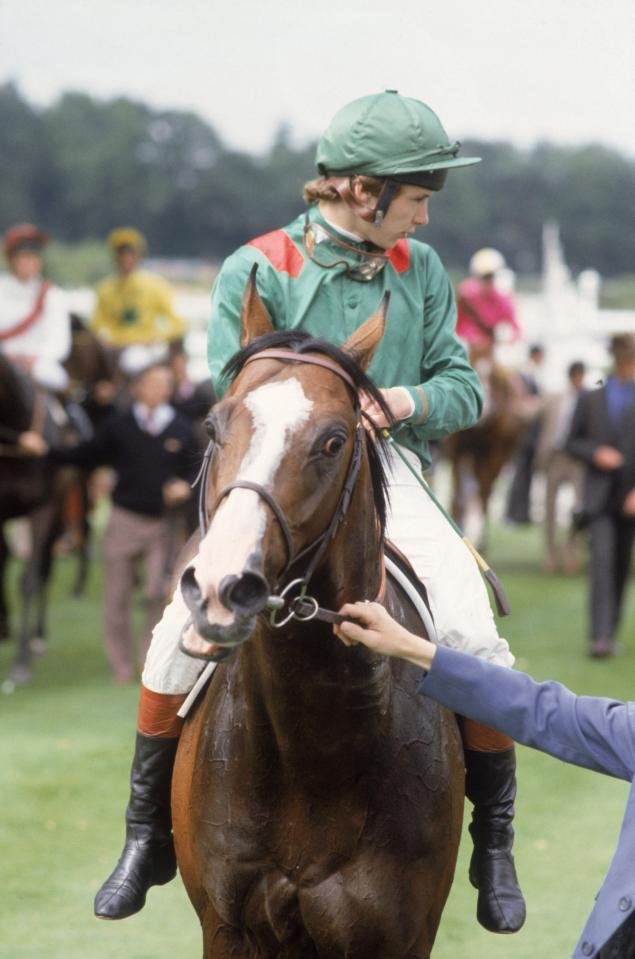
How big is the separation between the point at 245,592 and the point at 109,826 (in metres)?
4.37

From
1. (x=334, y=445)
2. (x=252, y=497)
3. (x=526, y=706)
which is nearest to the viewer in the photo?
(x=252, y=497)

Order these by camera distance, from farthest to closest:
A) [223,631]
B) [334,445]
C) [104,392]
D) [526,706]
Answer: [104,392]
[526,706]
[334,445]
[223,631]

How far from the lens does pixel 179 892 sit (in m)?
5.71

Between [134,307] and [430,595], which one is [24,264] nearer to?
[134,307]

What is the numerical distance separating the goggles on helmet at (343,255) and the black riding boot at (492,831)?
1269 millimetres

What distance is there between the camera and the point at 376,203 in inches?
132

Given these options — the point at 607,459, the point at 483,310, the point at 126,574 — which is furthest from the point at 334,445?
the point at 483,310

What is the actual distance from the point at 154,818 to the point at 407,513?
3.49ft

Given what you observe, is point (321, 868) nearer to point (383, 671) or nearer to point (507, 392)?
point (383, 671)

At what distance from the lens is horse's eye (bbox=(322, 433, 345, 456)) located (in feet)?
8.68

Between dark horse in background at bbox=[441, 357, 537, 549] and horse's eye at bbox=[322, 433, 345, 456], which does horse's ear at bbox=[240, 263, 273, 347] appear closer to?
horse's eye at bbox=[322, 433, 345, 456]

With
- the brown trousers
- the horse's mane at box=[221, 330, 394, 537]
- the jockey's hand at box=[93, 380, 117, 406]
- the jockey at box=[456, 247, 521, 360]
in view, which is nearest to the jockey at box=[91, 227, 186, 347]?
the jockey's hand at box=[93, 380, 117, 406]

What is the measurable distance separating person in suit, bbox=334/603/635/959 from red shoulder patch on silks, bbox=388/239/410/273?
1.09 meters

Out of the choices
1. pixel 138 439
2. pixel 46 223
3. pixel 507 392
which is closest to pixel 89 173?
pixel 46 223
